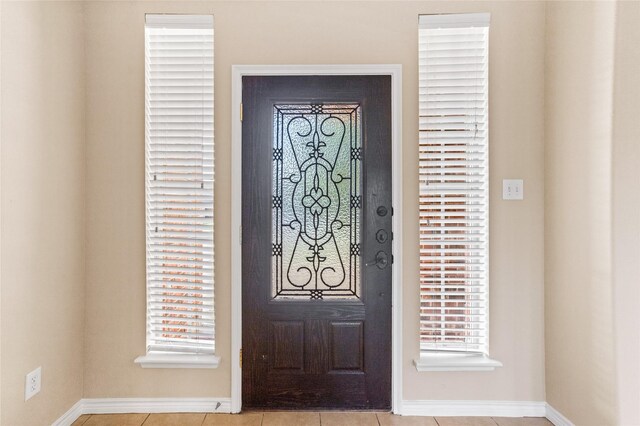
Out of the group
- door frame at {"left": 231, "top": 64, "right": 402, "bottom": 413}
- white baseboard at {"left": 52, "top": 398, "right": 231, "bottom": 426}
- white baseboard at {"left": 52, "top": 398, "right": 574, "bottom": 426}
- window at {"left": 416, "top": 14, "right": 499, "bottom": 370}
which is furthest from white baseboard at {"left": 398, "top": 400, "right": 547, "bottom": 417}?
white baseboard at {"left": 52, "top": 398, "right": 231, "bottom": 426}

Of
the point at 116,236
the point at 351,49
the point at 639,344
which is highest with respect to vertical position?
the point at 351,49

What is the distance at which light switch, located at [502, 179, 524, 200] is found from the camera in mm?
2381

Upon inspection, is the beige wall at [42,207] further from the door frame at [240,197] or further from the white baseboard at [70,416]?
the door frame at [240,197]

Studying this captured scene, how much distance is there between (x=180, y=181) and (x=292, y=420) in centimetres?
151

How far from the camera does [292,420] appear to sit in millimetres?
2289

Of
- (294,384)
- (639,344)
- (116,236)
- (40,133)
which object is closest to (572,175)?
(639,344)

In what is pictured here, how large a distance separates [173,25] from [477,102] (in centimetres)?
184

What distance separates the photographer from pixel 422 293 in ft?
7.93

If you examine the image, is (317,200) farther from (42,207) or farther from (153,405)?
(153,405)

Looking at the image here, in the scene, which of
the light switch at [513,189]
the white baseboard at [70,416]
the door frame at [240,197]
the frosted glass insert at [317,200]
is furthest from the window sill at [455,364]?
the white baseboard at [70,416]

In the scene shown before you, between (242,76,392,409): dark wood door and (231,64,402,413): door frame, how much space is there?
1.3 inches

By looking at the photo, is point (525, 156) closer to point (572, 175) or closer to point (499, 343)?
point (572, 175)

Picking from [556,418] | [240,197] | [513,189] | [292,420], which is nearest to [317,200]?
[240,197]

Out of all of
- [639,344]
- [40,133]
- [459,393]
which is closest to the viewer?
[639,344]
